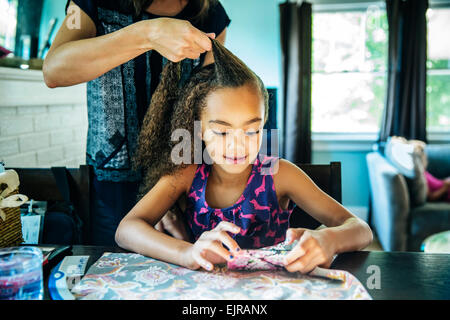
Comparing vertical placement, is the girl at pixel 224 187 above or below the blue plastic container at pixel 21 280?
above

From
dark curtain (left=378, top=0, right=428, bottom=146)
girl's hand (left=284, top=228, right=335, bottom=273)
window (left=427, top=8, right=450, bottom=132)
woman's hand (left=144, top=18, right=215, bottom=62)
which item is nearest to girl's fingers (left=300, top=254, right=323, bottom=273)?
girl's hand (left=284, top=228, right=335, bottom=273)

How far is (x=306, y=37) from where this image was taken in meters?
0.80

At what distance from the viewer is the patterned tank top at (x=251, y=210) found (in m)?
0.67

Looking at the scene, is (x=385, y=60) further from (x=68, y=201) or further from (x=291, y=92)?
(x=68, y=201)

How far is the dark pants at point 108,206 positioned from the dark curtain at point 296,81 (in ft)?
0.99

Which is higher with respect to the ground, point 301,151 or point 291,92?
point 291,92

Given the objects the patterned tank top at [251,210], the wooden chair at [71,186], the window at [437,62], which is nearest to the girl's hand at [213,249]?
the patterned tank top at [251,210]

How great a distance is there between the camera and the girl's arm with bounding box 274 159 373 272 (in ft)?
1.71

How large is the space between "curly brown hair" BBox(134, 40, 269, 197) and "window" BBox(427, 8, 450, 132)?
175 centimetres

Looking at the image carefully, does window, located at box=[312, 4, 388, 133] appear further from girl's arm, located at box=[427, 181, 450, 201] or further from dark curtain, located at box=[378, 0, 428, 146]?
girl's arm, located at box=[427, 181, 450, 201]

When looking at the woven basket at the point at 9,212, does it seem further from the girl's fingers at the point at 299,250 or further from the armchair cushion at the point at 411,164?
the armchair cushion at the point at 411,164
